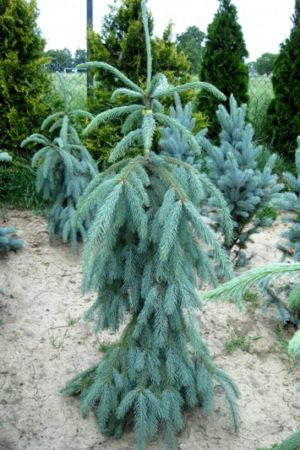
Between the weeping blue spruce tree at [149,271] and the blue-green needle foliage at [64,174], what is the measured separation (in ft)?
6.33

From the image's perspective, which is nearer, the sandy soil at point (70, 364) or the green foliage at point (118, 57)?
the sandy soil at point (70, 364)

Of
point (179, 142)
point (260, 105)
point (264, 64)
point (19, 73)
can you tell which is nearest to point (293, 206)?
point (179, 142)

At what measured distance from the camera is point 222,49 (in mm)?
7793

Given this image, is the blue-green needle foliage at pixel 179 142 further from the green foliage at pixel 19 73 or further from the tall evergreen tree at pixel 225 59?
the tall evergreen tree at pixel 225 59

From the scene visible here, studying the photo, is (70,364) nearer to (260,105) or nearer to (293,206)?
(293,206)

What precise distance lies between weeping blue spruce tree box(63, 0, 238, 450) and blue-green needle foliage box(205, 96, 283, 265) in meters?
1.66

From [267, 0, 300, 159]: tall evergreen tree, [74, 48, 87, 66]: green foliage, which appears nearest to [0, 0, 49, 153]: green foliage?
[74, 48, 87, 66]: green foliage

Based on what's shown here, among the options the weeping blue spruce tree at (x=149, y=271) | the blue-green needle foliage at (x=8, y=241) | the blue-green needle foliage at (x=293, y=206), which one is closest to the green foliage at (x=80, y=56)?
the blue-green needle foliage at (x=8, y=241)

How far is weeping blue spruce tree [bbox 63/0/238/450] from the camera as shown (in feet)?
8.80

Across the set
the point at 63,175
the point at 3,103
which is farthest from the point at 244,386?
the point at 3,103

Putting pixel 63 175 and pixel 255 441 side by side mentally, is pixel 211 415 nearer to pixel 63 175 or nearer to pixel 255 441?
pixel 255 441

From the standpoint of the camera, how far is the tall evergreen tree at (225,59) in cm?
773

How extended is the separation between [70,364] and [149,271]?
54.3 inches

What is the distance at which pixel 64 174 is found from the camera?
5.07 metres
